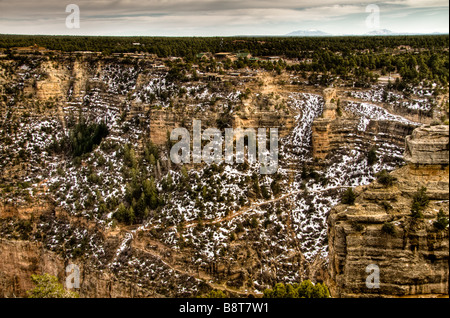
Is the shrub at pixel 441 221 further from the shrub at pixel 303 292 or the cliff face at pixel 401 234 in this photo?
the shrub at pixel 303 292

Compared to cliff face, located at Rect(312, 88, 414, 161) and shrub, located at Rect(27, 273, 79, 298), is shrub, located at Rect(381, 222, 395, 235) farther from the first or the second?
shrub, located at Rect(27, 273, 79, 298)

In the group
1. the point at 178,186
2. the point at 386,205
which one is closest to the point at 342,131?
the point at 178,186

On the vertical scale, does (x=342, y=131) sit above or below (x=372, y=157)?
above

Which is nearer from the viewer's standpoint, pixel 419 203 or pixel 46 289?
pixel 419 203

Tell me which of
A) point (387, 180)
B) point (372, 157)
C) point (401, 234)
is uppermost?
point (387, 180)

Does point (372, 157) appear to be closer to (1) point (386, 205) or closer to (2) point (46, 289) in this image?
(1) point (386, 205)

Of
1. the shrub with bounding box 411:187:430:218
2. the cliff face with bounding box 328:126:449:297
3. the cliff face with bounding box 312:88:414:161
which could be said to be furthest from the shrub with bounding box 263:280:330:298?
the cliff face with bounding box 312:88:414:161

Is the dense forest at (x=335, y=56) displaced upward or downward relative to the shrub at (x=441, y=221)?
upward

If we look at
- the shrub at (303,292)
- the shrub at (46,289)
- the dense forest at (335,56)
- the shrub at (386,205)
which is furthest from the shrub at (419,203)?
the shrub at (46,289)
